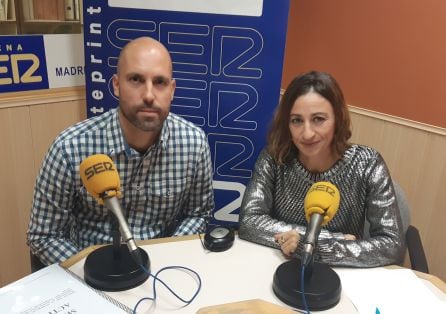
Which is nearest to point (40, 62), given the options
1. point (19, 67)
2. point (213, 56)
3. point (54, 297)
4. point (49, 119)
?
point (19, 67)

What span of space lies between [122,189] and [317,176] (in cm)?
71

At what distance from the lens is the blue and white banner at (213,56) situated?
70.2 inches

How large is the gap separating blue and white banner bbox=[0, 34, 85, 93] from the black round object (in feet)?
4.27

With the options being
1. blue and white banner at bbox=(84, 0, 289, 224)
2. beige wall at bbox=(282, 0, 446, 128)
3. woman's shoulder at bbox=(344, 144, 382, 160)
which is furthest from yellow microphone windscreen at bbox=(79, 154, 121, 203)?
beige wall at bbox=(282, 0, 446, 128)

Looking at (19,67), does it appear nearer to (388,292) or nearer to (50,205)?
(50,205)

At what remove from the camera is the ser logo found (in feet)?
6.21

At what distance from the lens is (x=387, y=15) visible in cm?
218

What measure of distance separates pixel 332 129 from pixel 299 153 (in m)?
0.17

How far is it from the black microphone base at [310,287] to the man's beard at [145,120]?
62 cm

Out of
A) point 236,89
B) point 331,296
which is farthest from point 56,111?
point 331,296

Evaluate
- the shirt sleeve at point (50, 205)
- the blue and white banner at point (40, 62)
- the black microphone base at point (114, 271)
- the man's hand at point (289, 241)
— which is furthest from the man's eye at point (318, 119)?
the blue and white banner at point (40, 62)

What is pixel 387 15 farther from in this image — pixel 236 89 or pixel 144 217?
pixel 144 217

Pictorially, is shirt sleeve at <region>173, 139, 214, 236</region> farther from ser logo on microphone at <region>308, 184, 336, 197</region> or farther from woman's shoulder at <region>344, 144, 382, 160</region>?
ser logo on microphone at <region>308, 184, 336, 197</region>

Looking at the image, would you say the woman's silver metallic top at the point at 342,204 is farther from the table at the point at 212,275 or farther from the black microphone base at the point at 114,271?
the black microphone base at the point at 114,271
